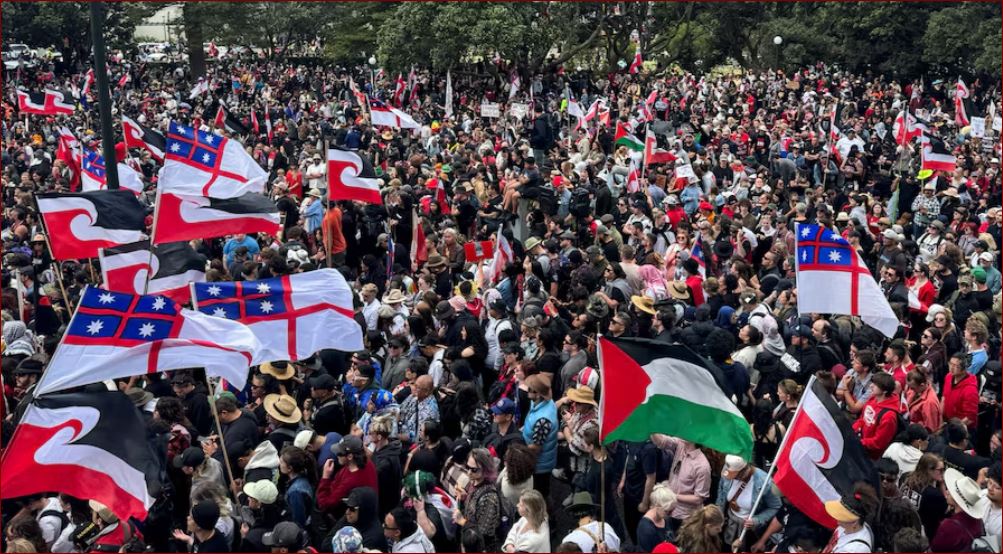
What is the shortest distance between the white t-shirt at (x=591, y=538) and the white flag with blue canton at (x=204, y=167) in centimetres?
560

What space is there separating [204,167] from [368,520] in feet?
17.9

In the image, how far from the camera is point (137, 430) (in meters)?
6.62

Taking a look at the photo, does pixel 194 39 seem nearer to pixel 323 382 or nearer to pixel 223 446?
pixel 323 382

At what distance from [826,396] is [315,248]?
9765 millimetres

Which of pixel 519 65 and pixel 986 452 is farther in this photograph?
pixel 519 65

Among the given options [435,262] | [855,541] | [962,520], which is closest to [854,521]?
[855,541]

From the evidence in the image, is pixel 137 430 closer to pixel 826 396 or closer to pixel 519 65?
pixel 826 396

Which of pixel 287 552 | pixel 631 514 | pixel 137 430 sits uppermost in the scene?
pixel 137 430

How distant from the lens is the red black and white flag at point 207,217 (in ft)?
32.9

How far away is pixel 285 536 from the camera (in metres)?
6.24

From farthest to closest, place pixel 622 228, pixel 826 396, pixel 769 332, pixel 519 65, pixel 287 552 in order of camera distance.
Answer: pixel 519 65 < pixel 622 228 < pixel 769 332 < pixel 826 396 < pixel 287 552

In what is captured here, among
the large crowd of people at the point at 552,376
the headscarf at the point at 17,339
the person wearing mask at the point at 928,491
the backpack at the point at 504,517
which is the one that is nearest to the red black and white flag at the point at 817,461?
the large crowd of people at the point at 552,376

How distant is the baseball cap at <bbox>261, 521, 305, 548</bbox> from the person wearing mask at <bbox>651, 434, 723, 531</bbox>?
250 cm

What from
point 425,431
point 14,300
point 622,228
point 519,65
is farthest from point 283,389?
point 519,65
